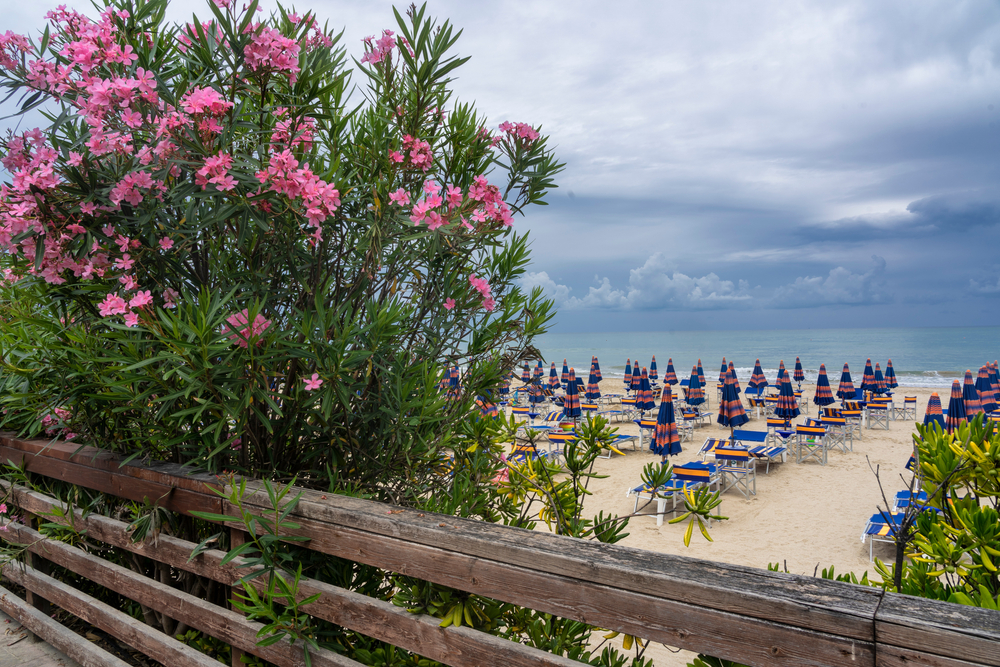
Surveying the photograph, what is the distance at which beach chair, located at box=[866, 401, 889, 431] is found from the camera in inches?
669

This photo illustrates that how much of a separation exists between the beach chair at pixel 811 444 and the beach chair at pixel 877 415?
5177 mm

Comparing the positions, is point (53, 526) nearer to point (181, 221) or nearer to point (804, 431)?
point (181, 221)

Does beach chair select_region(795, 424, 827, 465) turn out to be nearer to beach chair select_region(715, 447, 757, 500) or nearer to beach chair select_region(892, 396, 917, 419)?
beach chair select_region(715, 447, 757, 500)

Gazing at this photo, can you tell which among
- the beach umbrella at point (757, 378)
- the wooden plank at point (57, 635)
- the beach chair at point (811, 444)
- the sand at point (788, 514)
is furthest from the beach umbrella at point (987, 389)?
the wooden plank at point (57, 635)

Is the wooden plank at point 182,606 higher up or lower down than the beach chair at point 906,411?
higher up

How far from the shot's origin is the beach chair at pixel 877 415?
1698cm

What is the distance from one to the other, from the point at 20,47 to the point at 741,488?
11132 millimetres

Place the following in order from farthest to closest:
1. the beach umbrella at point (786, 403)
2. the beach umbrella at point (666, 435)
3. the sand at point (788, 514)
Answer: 1. the beach umbrella at point (786, 403)
2. the beach umbrella at point (666, 435)
3. the sand at point (788, 514)

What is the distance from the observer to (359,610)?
167cm

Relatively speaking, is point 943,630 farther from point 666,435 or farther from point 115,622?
point 666,435

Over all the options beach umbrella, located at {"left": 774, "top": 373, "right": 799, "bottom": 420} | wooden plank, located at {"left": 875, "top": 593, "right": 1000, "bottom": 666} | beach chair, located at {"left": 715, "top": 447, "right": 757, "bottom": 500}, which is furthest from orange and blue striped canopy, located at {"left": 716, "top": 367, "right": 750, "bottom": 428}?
wooden plank, located at {"left": 875, "top": 593, "right": 1000, "bottom": 666}

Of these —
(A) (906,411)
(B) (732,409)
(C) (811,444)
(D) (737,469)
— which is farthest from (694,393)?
(A) (906,411)

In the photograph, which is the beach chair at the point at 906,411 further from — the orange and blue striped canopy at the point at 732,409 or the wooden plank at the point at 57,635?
the wooden plank at the point at 57,635

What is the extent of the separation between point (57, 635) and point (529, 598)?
2783 millimetres
